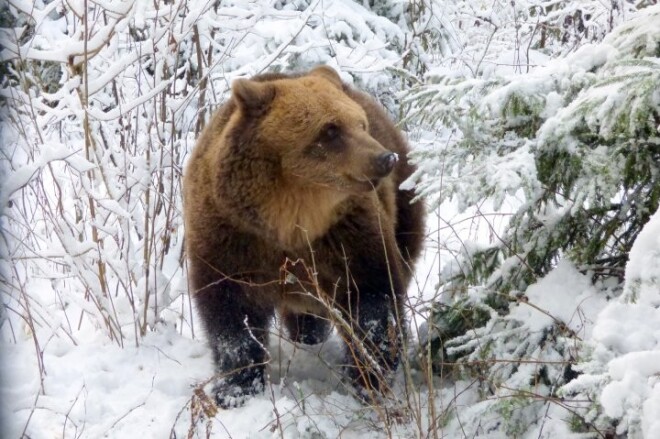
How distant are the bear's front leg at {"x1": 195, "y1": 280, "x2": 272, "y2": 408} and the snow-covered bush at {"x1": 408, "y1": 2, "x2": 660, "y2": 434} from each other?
3.81 feet

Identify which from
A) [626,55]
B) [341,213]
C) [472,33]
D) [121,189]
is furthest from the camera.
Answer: [472,33]

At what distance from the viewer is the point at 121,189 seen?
5480mm

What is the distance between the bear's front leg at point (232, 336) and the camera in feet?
14.7

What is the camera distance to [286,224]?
4.36 metres

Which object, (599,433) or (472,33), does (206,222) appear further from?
(472,33)

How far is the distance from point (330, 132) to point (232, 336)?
1345mm

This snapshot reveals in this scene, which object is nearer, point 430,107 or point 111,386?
point 430,107

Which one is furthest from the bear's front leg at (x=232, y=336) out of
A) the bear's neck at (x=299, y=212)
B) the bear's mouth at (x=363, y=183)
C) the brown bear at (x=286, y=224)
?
the bear's mouth at (x=363, y=183)

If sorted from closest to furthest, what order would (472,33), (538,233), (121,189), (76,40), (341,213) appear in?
(538,233)
(341,213)
(76,40)
(121,189)
(472,33)

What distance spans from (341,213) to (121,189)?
6.15 feet

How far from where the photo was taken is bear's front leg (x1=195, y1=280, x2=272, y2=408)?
4480mm

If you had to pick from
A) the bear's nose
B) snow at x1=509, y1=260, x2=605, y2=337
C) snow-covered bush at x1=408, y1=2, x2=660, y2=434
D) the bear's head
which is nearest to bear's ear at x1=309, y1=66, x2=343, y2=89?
the bear's head

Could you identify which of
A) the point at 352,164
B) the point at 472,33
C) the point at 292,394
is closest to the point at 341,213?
the point at 352,164

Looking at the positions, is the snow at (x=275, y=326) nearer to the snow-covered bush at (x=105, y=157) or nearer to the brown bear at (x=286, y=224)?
the snow-covered bush at (x=105, y=157)
